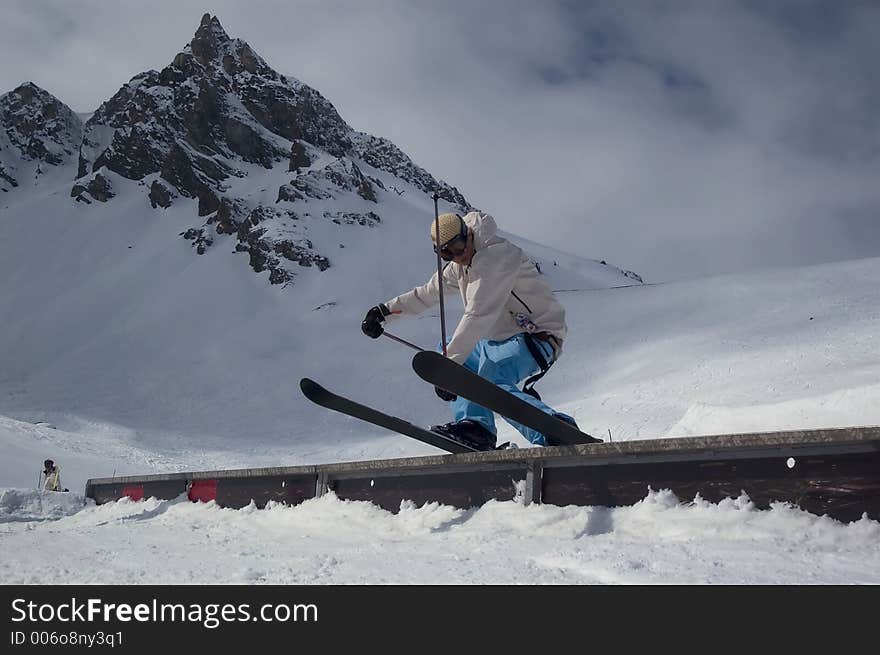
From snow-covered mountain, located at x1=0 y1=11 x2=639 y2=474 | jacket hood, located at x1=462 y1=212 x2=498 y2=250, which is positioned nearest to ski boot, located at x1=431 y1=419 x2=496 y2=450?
jacket hood, located at x1=462 y1=212 x2=498 y2=250

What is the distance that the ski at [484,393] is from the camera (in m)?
2.93

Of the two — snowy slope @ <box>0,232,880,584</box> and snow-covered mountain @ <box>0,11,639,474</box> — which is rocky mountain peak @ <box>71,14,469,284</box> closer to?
snow-covered mountain @ <box>0,11,639,474</box>

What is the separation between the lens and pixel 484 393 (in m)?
3.11

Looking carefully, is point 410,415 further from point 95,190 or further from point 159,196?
point 95,190

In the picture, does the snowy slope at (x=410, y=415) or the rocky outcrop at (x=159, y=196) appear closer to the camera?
the snowy slope at (x=410, y=415)

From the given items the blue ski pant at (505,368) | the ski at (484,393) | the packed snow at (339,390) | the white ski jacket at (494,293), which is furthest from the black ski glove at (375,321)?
the ski at (484,393)

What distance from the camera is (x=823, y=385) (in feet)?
35.3

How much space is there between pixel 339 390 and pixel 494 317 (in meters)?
24.4

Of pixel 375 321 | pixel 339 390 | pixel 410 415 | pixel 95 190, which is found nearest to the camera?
pixel 375 321

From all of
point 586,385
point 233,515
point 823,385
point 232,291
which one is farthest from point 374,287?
point 233,515

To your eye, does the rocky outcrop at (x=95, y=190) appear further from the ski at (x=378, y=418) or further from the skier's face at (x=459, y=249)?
the skier's face at (x=459, y=249)

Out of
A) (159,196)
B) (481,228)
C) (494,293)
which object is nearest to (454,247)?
(481,228)

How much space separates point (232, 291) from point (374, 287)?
33.6ft
